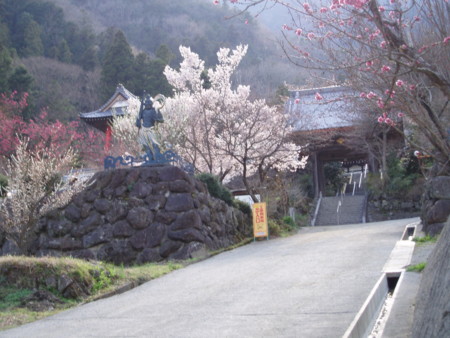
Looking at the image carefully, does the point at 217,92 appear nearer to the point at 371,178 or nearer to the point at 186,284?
the point at 371,178

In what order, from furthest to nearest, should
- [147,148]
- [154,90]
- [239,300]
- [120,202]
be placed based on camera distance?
1. [154,90]
2. [147,148]
3. [120,202]
4. [239,300]

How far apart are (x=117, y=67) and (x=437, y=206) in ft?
101

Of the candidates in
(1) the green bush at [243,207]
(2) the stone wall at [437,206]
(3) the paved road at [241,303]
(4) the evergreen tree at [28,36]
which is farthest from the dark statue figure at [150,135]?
(4) the evergreen tree at [28,36]

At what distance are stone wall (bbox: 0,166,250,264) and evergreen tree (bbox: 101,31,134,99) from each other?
25.3m

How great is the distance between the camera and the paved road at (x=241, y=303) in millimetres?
6441

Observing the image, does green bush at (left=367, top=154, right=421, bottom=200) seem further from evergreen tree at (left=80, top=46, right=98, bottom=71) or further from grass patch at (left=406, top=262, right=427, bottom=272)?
evergreen tree at (left=80, top=46, right=98, bottom=71)

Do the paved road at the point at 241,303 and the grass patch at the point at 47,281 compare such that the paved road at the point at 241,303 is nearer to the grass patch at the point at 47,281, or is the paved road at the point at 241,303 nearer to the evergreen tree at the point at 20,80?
the grass patch at the point at 47,281

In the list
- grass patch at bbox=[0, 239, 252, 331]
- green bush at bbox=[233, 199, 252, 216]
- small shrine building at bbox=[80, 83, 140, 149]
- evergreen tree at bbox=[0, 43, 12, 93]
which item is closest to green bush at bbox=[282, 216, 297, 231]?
green bush at bbox=[233, 199, 252, 216]

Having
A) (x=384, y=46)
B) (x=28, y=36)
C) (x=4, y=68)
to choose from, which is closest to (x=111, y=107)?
(x=4, y=68)

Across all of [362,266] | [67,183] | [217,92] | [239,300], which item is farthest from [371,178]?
[239,300]

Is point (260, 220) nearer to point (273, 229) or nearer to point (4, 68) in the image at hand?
point (273, 229)

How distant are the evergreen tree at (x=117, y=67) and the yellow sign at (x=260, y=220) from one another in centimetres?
2469

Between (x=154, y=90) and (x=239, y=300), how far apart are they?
32796mm

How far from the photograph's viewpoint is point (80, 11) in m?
58.9
